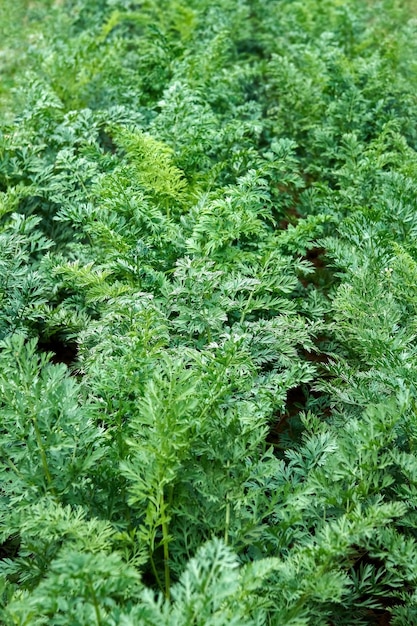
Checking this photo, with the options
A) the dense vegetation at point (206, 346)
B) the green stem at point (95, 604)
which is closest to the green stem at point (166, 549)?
the dense vegetation at point (206, 346)

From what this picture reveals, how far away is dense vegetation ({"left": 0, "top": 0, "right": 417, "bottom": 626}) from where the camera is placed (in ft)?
7.69

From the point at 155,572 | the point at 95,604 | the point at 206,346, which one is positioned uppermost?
the point at 95,604

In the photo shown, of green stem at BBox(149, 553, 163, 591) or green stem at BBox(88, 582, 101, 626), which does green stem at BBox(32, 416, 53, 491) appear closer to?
green stem at BBox(149, 553, 163, 591)

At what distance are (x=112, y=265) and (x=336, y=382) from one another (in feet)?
3.33

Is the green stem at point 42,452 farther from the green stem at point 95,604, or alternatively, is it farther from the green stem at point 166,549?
the green stem at point 95,604

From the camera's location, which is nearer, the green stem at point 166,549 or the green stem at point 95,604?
the green stem at point 95,604

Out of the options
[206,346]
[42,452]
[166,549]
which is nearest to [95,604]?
[166,549]

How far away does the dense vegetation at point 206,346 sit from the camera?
234 centimetres

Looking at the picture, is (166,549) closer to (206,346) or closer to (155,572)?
(155,572)

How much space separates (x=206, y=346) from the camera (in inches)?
119

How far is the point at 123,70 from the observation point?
16.6 ft

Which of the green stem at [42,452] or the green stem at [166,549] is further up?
the green stem at [42,452]

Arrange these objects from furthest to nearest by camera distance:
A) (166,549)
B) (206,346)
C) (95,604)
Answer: (206,346)
(166,549)
(95,604)

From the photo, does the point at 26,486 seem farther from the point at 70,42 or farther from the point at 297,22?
the point at 297,22
